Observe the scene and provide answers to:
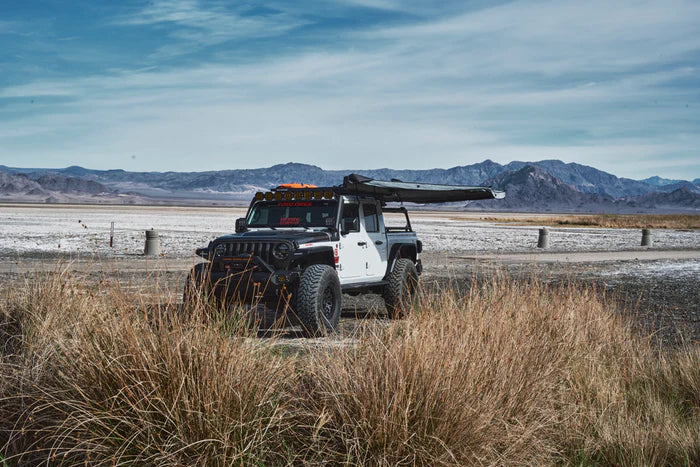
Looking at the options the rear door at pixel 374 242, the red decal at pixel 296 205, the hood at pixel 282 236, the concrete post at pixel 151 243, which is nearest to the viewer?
the hood at pixel 282 236

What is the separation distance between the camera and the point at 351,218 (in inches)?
406

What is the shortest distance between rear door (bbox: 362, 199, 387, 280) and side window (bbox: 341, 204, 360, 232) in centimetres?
21

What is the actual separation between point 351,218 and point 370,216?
0.72 m

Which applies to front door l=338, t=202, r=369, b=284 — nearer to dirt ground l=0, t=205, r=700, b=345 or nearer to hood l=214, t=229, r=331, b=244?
hood l=214, t=229, r=331, b=244

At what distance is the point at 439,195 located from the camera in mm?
11781

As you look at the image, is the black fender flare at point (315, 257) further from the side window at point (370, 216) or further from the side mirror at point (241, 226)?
the side window at point (370, 216)

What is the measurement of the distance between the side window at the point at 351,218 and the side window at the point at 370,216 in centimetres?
26

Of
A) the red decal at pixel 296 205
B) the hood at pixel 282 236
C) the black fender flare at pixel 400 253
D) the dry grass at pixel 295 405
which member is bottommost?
the dry grass at pixel 295 405

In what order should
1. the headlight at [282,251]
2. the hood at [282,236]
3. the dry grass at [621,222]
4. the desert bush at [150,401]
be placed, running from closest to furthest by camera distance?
the desert bush at [150,401] < the headlight at [282,251] < the hood at [282,236] < the dry grass at [621,222]

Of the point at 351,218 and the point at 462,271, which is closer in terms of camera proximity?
the point at 351,218

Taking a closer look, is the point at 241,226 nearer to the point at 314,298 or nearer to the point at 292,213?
the point at 292,213

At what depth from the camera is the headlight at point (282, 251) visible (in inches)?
350

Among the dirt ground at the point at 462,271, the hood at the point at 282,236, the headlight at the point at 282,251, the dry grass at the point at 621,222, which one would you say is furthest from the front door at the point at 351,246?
the dry grass at the point at 621,222

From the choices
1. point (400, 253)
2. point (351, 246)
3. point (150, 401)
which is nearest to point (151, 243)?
point (400, 253)
